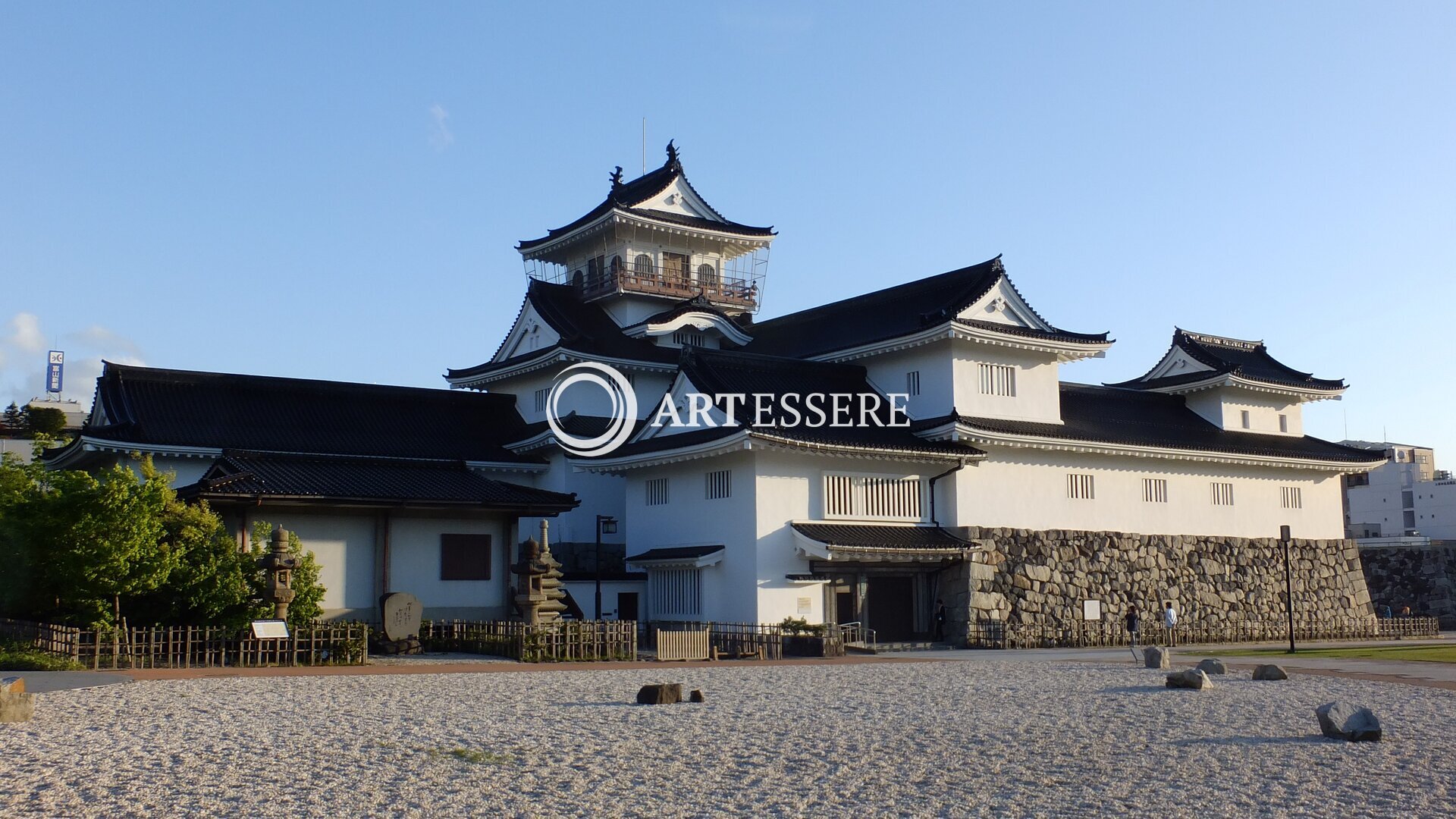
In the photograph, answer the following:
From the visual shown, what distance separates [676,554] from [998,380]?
1190cm

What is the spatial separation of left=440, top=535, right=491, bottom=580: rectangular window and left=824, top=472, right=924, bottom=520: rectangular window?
9.54 m

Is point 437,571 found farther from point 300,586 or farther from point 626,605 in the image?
point 626,605

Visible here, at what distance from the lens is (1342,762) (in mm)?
14422

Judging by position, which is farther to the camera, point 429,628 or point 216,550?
point 429,628

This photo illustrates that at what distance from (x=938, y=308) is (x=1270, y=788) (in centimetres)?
2872

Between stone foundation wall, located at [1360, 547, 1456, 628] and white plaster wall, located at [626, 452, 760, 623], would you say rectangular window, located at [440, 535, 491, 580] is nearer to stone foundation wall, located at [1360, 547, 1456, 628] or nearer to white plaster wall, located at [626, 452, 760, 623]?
white plaster wall, located at [626, 452, 760, 623]

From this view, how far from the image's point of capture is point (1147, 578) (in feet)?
139

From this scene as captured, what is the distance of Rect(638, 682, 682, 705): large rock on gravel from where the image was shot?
64.8ft

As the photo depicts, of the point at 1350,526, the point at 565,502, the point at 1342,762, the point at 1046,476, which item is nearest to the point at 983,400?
the point at 1046,476

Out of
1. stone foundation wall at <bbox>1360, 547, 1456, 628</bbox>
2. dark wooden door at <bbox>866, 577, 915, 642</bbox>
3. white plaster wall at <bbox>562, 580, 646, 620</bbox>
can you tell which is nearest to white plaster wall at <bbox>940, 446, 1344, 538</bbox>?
dark wooden door at <bbox>866, 577, 915, 642</bbox>

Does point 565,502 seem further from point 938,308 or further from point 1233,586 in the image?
point 1233,586

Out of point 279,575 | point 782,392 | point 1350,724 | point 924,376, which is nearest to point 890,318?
point 924,376

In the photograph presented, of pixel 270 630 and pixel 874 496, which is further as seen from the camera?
pixel 874 496

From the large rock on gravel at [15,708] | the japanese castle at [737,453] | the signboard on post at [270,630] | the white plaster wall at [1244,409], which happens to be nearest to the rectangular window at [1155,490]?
the japanese castle at [737,453]
